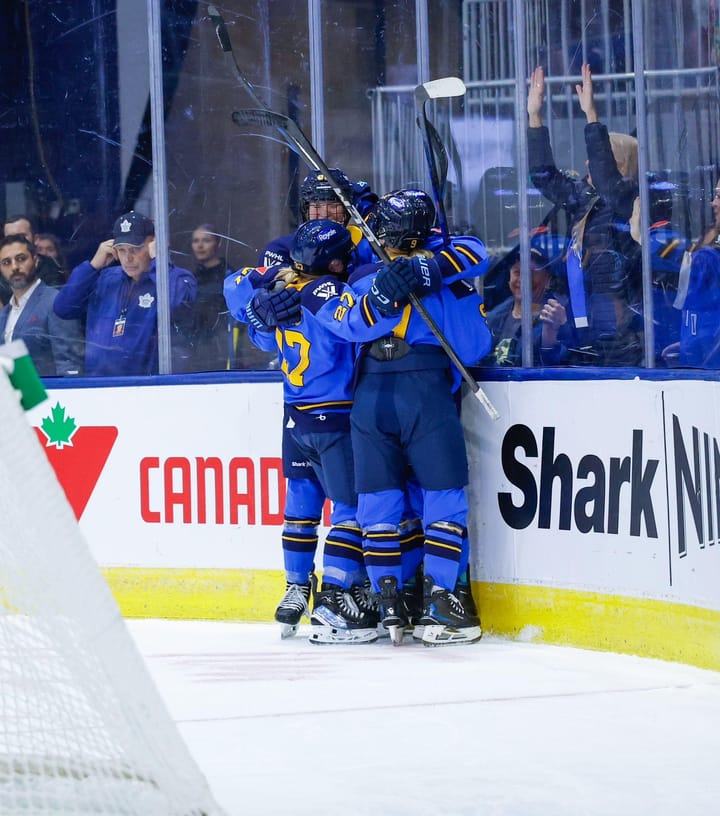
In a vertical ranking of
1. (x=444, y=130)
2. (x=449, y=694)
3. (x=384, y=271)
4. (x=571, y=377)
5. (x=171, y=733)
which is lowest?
(x=449, y=694)

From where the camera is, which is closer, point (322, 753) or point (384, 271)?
point (322, 753)

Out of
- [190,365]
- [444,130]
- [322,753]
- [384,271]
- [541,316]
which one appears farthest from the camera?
[190,365]

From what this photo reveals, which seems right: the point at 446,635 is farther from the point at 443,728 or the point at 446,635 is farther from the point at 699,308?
the point at 699,308

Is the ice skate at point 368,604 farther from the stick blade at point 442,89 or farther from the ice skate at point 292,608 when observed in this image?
the stick blade at point 442,89

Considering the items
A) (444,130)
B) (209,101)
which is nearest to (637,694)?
(444,130)

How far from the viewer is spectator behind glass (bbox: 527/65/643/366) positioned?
4188 mm

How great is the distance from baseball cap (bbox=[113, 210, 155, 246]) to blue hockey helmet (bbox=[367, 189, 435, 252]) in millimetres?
1268

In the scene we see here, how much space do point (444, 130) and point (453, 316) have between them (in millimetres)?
903

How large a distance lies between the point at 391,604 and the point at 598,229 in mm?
1323

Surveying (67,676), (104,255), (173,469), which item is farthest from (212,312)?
(67,676)

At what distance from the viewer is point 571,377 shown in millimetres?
4074

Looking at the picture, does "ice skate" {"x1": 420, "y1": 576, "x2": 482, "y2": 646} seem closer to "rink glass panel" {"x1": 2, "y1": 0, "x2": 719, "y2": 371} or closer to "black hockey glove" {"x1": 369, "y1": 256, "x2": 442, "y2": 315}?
"black hockey glove" {"x1": 369, "y1": 256, "x2": 442, "y2": 315}

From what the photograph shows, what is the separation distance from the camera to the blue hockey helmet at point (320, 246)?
169 inches

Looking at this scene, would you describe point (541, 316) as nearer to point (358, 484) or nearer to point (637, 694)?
point (358, 484)
